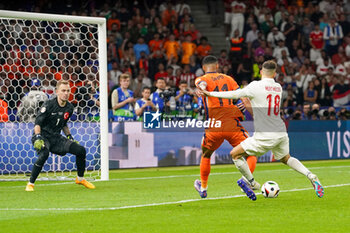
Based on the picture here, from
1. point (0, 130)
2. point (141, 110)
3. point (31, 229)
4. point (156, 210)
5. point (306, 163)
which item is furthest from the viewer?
point (306, 163)

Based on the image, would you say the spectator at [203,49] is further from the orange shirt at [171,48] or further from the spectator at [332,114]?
the spectator at [332,114]

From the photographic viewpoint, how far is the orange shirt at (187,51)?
22406mm

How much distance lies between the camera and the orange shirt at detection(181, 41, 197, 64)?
73.5 feet

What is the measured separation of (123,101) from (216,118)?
6305mm

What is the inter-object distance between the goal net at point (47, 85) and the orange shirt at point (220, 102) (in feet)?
12.7

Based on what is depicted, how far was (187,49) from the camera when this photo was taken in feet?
74.1

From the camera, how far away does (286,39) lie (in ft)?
81.9

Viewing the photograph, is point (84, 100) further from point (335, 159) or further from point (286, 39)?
point (286, 39)

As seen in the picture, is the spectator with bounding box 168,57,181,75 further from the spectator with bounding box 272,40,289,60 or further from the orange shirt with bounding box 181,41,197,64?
the spectator with bounding box 272,40,289,60

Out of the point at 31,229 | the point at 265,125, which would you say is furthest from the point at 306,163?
the point at 31,229

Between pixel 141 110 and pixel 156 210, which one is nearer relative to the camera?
pixel 156 210

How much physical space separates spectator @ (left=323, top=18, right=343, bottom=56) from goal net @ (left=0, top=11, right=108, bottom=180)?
12146mm

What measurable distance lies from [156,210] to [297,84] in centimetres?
1471

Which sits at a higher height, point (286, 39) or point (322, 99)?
point (286, 39)
